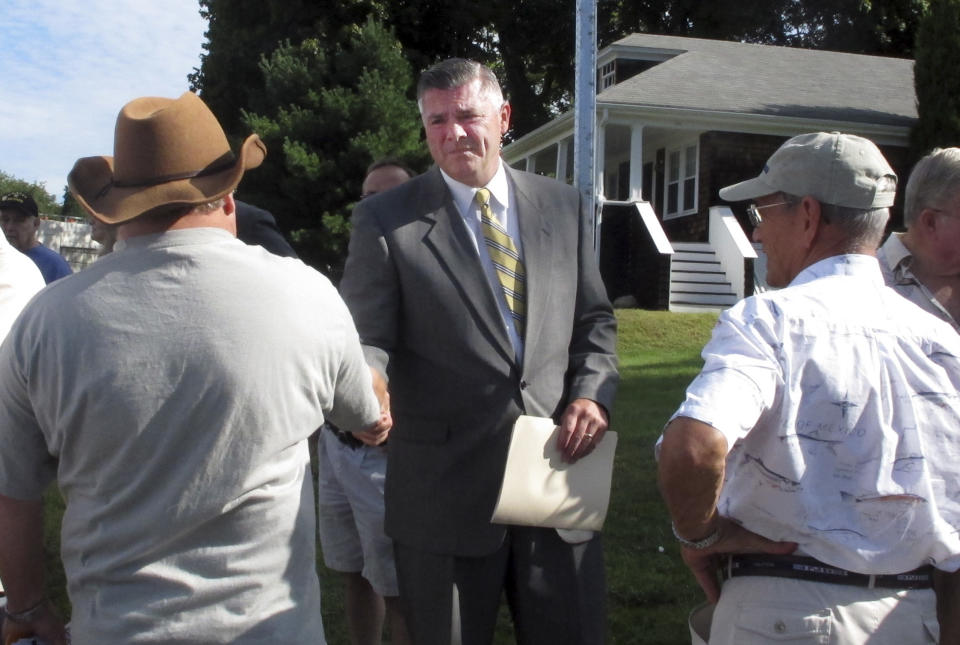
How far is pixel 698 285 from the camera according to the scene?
62.0 ft

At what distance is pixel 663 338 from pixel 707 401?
14.0m

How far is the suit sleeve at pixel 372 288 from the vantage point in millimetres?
2922

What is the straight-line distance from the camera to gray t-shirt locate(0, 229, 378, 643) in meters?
2.05

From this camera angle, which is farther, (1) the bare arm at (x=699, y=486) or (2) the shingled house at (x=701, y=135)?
(2) the shingled house at (x=701, y=135)

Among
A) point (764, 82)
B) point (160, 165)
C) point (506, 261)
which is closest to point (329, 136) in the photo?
point (764, 82)

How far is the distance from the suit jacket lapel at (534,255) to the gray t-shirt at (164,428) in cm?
95

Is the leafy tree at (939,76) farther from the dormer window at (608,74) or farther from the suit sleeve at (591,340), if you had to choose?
the suit sleeve at (591,340)

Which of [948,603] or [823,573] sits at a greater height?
[823,573]

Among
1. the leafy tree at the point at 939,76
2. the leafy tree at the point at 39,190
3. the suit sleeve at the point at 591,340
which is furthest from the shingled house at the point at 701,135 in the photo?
the leafy tree at the point at 39,190

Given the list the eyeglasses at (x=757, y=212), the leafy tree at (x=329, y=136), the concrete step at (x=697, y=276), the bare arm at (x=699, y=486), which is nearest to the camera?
the bare arm at (x=699, y=486)

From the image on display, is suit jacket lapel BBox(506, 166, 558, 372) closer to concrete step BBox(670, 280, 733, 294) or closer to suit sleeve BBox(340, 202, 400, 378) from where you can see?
suit sleeve BBox(340, 202, 400, 378)

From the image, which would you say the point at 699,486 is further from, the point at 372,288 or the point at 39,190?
the point at 39,190

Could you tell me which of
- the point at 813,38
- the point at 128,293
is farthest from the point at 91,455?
the point at 813,38

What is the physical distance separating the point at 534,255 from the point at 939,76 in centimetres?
1934
